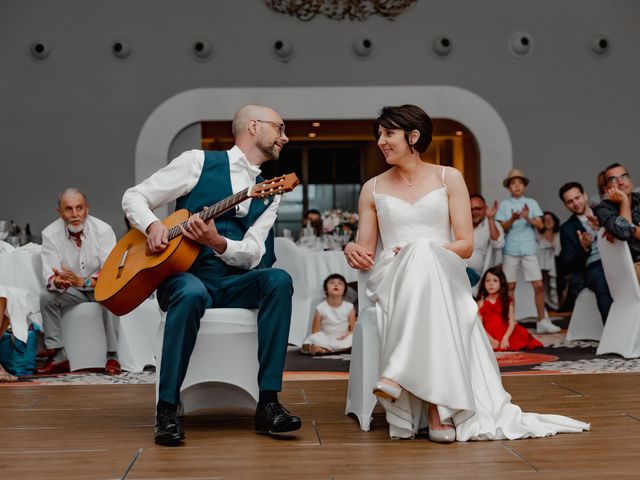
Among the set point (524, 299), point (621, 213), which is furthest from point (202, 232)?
point (524, 299)

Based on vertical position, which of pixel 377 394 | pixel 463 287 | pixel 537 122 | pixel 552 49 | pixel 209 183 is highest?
pixel 552 49

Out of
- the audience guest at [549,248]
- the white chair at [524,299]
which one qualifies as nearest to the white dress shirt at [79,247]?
the white chair at [524,299]

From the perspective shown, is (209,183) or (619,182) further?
(619,182)

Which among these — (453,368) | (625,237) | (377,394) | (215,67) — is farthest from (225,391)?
(215,67)

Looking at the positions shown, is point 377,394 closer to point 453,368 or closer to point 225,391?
point 453,368

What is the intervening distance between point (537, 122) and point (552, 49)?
788 mm

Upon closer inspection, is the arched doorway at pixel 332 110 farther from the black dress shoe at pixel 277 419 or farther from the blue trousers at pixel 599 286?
the black dress shoe at pixel 277 419

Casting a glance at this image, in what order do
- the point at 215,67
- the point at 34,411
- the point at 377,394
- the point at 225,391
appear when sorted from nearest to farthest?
the point at 377,394
the point at 225,391
the point at 34,411
the point at 215,67

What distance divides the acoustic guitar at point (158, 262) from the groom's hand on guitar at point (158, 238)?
2 cm

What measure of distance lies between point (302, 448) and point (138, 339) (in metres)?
2.94

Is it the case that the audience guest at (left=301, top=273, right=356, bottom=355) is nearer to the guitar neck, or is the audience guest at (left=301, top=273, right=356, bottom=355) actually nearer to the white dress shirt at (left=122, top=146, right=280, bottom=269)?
the white dress shirt at (left=122, top=146, right=280, bottom=269)

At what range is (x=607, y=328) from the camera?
19.6 ft

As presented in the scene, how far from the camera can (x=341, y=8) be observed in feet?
31.7

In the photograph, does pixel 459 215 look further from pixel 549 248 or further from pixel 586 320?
pixel 549 248
